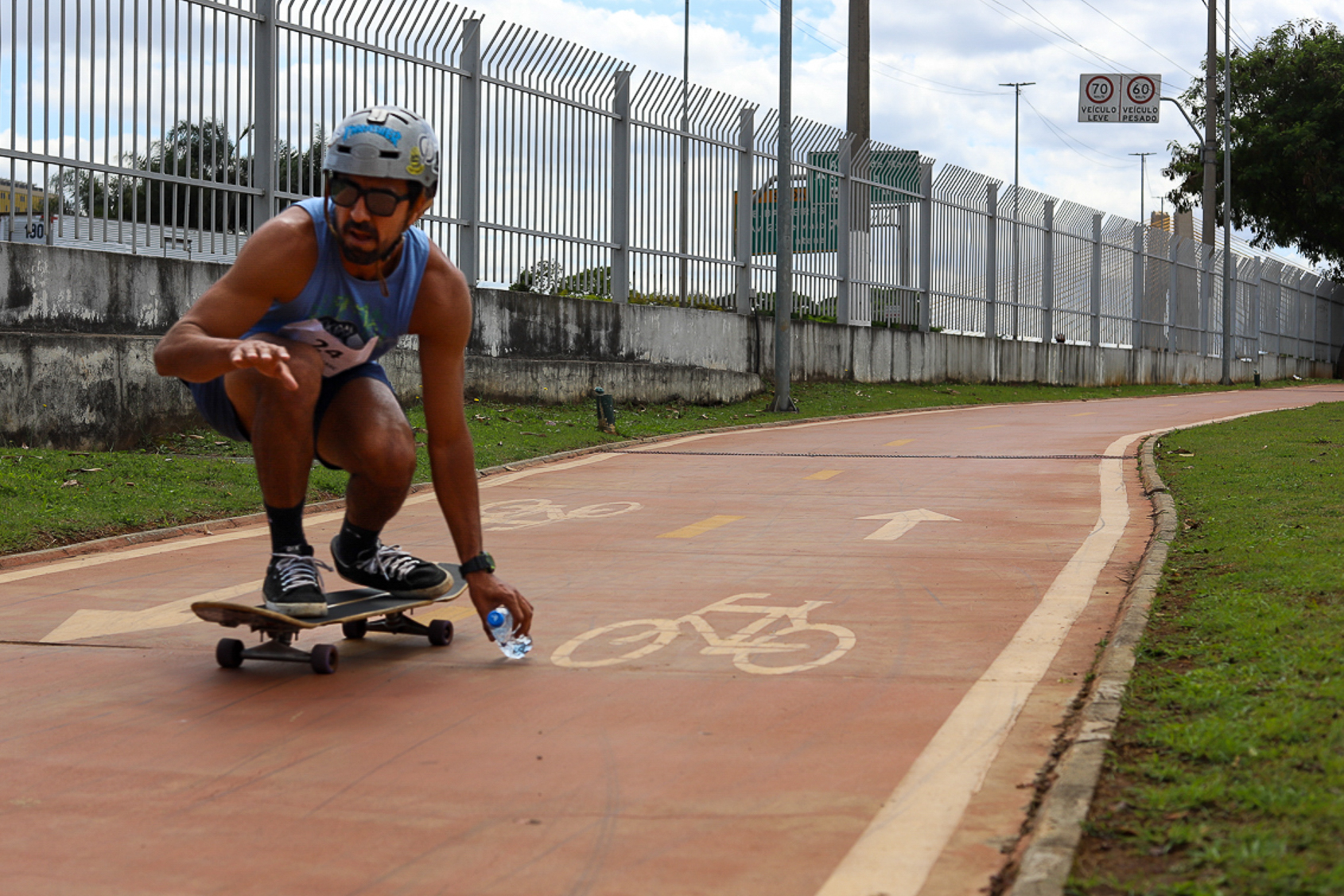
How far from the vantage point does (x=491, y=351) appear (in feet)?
55.0

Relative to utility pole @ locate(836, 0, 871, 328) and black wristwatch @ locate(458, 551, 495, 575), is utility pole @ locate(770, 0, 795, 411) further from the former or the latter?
Result: black wristwatch @ locate(458, 551, 495, 575)

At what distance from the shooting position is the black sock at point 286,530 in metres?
4.98

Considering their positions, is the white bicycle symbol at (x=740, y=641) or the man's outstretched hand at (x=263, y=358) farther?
the white bicycle symbol at (x=740, y=641)

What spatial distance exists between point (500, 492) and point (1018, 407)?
1424 centimetres

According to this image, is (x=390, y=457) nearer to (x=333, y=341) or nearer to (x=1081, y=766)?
(x=333, y=341)

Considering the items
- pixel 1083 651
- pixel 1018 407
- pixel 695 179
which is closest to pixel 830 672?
pixel 1083 651

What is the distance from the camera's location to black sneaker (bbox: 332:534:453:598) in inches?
205

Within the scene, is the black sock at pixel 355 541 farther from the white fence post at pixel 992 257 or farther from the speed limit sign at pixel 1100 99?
the speed limit sign at pixel 1100 99

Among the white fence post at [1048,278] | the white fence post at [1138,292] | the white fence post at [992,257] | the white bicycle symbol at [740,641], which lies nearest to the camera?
the white bicycle symbol at [740,641]

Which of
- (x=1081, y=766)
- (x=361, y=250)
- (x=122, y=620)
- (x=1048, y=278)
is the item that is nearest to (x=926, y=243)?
(x=1048, y=278)

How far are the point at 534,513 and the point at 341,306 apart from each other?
4511mm

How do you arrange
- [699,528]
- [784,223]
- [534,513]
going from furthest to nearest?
[784,223]
[534,513]
[699,528]

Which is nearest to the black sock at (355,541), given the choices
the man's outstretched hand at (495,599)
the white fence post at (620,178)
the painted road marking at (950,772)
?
the man's outstretched hand at (495,599)

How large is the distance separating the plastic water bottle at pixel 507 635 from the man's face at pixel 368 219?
123 centimetres
